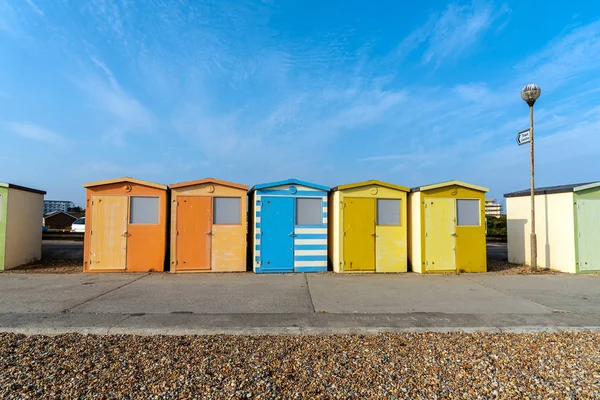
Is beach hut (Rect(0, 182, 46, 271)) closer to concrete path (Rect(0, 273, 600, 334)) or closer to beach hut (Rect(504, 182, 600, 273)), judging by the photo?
concrete path (Rect(0, 273, 600, 334))

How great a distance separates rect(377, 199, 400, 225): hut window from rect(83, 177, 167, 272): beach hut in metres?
6.34

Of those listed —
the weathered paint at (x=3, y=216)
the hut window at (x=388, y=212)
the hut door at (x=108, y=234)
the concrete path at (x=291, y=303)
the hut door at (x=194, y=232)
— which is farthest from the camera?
the hut window at (x=388, y=212)

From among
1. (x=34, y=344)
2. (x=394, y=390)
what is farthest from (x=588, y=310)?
(x=34, y=344)

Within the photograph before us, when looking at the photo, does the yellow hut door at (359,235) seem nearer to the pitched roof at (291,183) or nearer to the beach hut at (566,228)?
the pitched roof at (291,183)

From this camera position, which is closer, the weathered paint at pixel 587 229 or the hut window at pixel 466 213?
the weathered paint at pixel 587 229

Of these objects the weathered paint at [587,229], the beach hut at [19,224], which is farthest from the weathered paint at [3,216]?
the weathered paint at [587,229]

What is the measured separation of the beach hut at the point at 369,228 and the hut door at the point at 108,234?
20.0 feet

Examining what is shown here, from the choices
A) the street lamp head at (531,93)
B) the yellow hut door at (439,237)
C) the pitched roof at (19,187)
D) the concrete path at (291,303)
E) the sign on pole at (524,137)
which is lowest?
the concrete path at (291,303)

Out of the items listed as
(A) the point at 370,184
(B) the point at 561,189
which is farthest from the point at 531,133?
(A) the point at 370,184

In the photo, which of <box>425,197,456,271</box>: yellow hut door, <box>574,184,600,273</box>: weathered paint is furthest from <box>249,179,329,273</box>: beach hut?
<box>574,184,600,273</box>: weathered paint

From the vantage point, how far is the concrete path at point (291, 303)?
489 cm

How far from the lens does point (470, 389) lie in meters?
3.15

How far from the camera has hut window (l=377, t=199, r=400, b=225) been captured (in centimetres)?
1012

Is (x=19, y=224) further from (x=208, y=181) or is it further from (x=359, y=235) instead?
(x=359, y=235)
